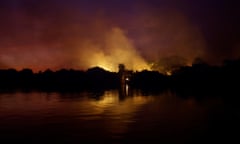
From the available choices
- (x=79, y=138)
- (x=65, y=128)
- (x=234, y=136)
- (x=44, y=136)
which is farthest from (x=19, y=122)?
(x=234, y=136)

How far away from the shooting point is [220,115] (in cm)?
3838

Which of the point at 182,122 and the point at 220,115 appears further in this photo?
the point at 220,115

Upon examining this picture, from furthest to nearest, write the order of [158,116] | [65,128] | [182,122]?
[158,116]
[182,122]
[65,128]

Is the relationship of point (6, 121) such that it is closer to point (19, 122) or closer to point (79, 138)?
point (19, 122)

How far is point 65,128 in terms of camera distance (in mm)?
30328

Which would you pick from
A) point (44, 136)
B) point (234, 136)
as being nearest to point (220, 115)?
point (234, 136)

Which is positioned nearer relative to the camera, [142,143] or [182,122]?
[142,143]

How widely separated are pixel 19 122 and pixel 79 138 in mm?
12787

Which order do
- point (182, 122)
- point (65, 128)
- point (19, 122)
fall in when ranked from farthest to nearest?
point (19, 122)
point (182, 122)
point (65, 128)

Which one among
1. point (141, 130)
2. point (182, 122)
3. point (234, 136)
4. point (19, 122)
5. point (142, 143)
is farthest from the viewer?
point (19, 122)

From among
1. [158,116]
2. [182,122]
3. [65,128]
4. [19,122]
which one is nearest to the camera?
[65,128]

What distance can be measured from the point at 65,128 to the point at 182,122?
38.9 ft

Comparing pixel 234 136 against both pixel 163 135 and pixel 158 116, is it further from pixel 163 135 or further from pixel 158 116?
pixel 158 116

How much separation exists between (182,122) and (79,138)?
12.2m
